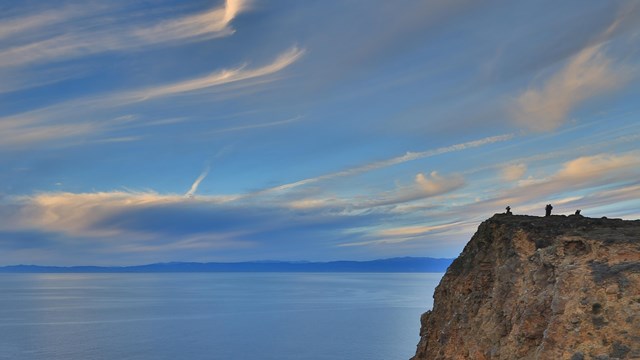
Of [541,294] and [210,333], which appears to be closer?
[541,294]

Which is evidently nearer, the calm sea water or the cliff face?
the cliff face

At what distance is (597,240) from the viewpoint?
70.4 feet

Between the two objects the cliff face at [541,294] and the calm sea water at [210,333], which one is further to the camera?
the calm sea water at [210,333]

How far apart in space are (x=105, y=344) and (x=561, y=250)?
101968 millimetres

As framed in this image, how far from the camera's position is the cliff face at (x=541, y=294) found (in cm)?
1775

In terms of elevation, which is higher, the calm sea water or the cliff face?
the cliff face

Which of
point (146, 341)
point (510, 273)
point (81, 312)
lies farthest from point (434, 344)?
point (81, 312)

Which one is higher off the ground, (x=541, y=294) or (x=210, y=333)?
(x=541, y=294)

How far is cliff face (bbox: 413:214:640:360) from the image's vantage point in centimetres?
1775

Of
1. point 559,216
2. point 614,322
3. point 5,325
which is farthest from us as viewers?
point 5,325

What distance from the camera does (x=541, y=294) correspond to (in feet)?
68.7

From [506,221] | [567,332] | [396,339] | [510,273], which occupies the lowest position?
[396,339]

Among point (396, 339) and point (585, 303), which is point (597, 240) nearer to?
point (585, 303)

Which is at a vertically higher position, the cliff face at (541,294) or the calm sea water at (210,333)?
the cliff face at (541,294)
